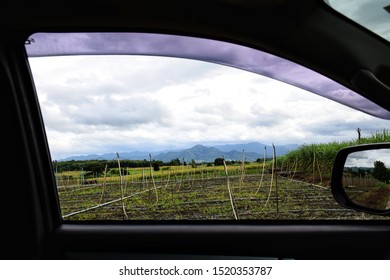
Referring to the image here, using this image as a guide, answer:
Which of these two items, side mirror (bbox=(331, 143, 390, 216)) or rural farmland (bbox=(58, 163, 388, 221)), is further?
rural farmland (bbox=(58, 163, 388, 221))

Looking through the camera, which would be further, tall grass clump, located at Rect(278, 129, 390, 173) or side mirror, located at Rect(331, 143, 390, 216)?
tall grass clump, located at Rect(278, 129, 390, 173)

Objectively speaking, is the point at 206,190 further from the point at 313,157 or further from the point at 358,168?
the point at 358,168

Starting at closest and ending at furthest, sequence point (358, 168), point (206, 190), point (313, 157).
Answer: point (358, 168)
point (313, 157)
point (206, 190)

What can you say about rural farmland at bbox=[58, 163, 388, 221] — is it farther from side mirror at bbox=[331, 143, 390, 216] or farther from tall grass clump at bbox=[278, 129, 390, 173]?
side mirror at bbox=[331, 143, 390, 216]

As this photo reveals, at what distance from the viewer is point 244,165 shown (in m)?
3.63

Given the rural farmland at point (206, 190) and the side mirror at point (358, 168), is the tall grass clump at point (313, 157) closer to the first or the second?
the rural farmland at point (206, 190)

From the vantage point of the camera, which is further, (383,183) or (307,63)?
(383,183)

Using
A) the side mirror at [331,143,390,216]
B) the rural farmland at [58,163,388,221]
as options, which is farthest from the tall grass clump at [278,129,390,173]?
the side mirror at [331,143,390,216]

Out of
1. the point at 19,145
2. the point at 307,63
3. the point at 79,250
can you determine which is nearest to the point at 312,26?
the point at 307,63

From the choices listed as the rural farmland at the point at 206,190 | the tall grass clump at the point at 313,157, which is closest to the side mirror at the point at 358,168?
the tall grass clump at the point at 313,157

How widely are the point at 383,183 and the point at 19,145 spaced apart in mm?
1579

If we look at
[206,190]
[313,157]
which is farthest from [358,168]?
[206,190]

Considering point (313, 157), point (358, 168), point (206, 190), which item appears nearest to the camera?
point (358, 168)

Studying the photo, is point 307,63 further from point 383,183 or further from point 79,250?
point 79,250
